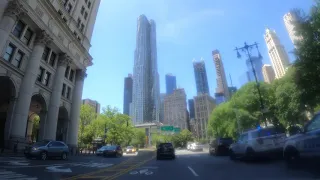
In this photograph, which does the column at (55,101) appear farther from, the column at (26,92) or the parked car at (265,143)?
the parked car at (265,143)

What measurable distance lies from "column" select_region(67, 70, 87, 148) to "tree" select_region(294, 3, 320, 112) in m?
30.9

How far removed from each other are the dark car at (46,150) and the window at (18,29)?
13.6 m

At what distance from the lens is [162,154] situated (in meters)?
22.8

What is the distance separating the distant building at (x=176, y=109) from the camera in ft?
558

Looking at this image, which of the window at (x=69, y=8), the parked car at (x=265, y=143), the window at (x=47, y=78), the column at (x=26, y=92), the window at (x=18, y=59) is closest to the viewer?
the parked car at (x=265, y=143)

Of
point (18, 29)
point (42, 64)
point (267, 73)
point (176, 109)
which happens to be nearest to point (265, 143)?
point (18, 29)

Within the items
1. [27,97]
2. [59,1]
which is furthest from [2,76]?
[59,1]

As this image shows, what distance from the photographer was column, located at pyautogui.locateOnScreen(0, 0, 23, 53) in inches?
813

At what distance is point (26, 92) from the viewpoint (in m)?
23.3

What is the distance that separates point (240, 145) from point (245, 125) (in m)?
31.8

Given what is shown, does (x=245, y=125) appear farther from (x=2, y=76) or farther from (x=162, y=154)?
(x=2, y=76)

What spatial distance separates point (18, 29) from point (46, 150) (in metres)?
15.2

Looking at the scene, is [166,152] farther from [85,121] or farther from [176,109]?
[176,109]

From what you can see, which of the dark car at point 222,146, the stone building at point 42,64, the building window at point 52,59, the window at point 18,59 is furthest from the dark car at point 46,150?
the building window at point 52,59
